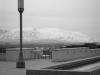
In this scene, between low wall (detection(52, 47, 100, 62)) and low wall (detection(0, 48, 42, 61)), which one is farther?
low wall (detection(0, 48, 42, 61))

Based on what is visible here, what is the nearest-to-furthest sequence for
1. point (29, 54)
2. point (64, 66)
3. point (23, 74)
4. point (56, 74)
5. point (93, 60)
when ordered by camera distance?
point (56, 74) → point (64, 66) → point (93, 60) → point (23, 74) → point (29, 54)

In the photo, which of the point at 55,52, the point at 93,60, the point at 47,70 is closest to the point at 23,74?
the point at 93,60

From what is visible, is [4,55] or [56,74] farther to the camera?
[4,55]

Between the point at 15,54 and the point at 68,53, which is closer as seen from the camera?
the point at 68,53

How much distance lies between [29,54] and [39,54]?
2.28 m

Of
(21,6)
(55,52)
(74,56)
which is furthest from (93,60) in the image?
(74,56)

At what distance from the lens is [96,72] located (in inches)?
274

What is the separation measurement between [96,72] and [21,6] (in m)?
9.63

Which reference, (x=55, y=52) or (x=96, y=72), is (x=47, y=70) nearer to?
(x=96, y=72)

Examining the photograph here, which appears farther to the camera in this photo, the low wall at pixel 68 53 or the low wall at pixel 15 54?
the low wall at pixel 15 54

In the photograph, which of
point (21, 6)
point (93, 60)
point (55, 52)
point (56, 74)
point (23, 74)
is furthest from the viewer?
point (55, 52)

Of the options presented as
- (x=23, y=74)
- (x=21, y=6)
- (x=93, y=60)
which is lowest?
(x=23, y=74)

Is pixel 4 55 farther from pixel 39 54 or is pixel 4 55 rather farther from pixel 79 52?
pixel 79 52

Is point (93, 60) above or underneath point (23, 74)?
above
